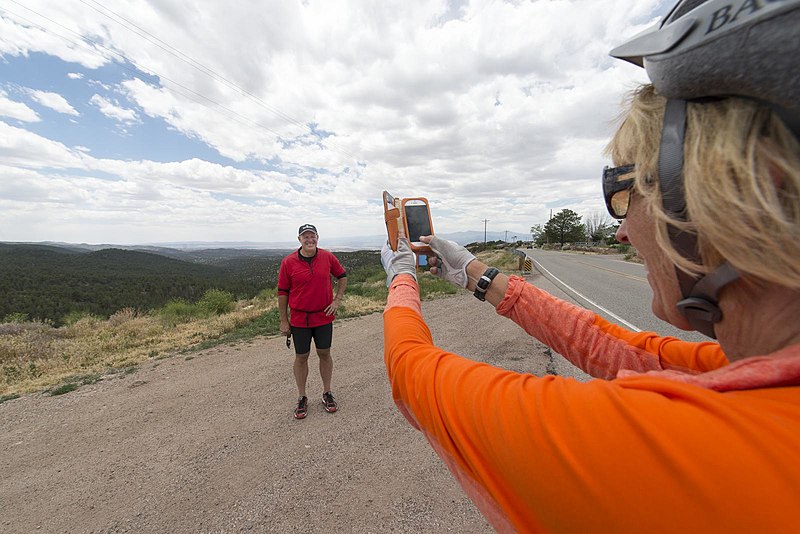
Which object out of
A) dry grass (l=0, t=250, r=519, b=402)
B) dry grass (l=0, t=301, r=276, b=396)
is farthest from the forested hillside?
dry grass (l=0, t=301, r=276, b=396)

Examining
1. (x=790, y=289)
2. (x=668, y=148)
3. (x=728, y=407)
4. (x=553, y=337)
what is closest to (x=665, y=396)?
(x=728, y=407)

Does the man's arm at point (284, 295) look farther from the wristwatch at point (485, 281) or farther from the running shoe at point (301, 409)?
the wristwatch at point (485, 281)

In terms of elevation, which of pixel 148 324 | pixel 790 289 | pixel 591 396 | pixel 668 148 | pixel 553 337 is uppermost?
pixel 668 148

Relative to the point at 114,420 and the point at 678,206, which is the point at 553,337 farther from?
the point at 114,420

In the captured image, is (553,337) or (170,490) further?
(170,490)

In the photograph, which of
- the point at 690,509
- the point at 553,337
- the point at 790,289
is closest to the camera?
the point at 690,509

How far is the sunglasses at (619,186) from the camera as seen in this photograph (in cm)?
84

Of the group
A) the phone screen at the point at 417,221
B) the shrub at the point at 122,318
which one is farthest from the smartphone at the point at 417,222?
the shrub at the point at 122,318

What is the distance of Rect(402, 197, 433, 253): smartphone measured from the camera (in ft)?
6.63

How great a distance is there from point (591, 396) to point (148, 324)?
12.5 metres

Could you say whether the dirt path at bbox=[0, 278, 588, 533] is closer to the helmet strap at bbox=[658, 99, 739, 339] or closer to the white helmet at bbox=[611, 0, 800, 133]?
the helmet strap at bbox=[658, 99, 739, 339]

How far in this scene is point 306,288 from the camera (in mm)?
4520

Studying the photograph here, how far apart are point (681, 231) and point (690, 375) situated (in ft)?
0.86

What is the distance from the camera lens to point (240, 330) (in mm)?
8773
